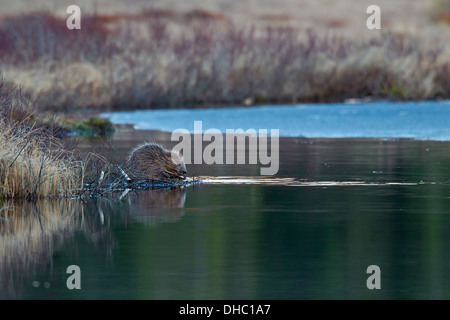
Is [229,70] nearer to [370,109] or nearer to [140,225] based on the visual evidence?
[370,109]

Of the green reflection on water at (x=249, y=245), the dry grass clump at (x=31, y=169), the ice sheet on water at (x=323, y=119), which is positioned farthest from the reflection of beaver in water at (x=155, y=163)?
the ice sheet on water at (x=323, y=119)

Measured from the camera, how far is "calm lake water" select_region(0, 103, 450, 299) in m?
8.86

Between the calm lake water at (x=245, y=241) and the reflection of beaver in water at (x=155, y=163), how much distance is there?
629 millimetres

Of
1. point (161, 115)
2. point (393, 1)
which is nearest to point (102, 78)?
point (161, 115)

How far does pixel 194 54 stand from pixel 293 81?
12.5 ft

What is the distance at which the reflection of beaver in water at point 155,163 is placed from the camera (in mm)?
15898

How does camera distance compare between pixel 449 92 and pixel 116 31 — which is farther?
pixel 116 31

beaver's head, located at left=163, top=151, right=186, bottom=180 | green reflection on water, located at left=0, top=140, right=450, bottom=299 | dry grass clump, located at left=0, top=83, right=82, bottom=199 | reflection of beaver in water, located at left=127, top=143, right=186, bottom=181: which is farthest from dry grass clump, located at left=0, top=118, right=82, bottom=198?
beaver's head, located at left=163, top=151, right=186, bottom=180

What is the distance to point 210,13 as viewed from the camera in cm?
5612

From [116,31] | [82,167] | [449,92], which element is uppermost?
[116,31]

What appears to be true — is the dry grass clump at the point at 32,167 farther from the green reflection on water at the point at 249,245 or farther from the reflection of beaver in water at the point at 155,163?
the reflection of beaver in water at the point at 155,163

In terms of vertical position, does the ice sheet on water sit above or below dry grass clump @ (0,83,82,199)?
above

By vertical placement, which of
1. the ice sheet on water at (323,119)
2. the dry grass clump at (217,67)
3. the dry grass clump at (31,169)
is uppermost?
the dry grass clump at (217,67)

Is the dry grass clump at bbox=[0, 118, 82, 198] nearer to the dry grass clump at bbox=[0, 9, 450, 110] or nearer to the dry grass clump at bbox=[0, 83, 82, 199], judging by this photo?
the dry grass clump at bbox=[0, 83, 82, 199]
